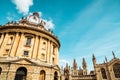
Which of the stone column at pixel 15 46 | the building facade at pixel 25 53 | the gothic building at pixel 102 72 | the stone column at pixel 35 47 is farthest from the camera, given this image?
the gothic building at pixel 102 72

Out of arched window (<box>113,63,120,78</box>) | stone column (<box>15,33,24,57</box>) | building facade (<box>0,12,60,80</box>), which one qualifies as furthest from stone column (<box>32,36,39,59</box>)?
arched window (<box>113,63,120,78</box>)

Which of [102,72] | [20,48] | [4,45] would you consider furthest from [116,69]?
[4,45]

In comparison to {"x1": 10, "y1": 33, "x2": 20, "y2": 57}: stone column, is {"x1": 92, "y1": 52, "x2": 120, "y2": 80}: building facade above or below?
below

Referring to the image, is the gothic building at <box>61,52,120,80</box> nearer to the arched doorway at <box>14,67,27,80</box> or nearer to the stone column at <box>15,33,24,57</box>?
the arched doorway at <box>14,67,27,80</box>

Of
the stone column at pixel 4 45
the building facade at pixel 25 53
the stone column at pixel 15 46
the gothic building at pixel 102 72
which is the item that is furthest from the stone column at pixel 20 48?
the gothic building at pixel 102 72

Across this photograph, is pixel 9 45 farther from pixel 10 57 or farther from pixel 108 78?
pixel 108 78

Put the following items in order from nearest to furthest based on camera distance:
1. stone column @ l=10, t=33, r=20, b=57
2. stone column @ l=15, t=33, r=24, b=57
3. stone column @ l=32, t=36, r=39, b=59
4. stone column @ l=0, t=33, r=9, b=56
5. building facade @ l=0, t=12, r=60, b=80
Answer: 1. building facade @ l=0, t=12, r=60, b=80
2. stone column @ l=10, t=33, r=20, b=57
3. stone column @ l=15, t=33, r=24, b=57
4. stone column @ l=0, t=33, r=9, b=56
5. stone column @ l=32, t=36, r=39, b=59

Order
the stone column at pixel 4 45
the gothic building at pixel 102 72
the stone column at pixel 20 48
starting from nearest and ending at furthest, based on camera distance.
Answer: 1. the stone column at pixel 20 48
2. the stone column at pixel 4 45
3. the gothic building at pixel 102 72

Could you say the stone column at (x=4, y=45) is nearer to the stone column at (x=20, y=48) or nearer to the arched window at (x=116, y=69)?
the stone column at (x=20, y=48)

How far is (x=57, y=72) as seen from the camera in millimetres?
27891

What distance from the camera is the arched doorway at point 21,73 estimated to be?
21.1 meters

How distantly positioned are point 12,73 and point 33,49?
708 centimetres

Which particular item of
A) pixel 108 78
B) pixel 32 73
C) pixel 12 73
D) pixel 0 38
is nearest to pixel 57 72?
pixel 32 73

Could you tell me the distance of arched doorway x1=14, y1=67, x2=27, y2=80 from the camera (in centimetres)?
2112
